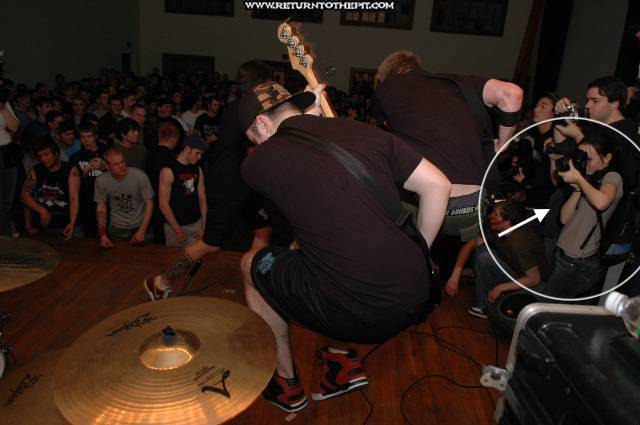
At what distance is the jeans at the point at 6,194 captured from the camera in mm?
3971

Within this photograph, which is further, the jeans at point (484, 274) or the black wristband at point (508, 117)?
the jeans at point (484, 274)

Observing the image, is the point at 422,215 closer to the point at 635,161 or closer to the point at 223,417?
the point at 223,417

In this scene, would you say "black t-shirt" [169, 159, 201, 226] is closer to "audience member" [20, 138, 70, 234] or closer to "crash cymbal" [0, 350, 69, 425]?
"audience member" [20, 138, 70, 234]

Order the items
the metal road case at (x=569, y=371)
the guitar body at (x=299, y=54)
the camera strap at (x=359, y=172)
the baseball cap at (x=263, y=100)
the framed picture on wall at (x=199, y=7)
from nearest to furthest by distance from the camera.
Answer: the metal road case at (x=569, y=371) < the camera strap at (x=359, y=172) < the baseball cap at (x=263, y=100) < the guitar body at (x=299, y=54) < the framed picture on wall at (x=199, y=7)

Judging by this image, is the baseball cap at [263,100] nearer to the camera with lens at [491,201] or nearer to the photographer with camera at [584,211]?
Answer: the camera with lens at [491,201]

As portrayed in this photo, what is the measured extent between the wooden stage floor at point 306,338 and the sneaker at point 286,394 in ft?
0.24

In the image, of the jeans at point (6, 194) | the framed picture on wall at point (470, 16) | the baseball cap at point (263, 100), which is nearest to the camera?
the baseball cap at point (263, 100)

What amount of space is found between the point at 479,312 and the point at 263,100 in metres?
2.07

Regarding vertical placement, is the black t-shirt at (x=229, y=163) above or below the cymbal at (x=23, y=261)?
above

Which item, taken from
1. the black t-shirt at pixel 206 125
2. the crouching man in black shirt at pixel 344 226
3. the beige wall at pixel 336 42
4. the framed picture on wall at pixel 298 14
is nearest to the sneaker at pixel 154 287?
the crouching man in black shirt at pixel 344 226

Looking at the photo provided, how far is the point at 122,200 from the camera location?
3.55 m

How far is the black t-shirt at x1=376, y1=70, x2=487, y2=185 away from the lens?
1.88 meters

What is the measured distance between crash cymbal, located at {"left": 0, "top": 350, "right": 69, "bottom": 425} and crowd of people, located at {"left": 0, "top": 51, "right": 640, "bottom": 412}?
30.2 inches

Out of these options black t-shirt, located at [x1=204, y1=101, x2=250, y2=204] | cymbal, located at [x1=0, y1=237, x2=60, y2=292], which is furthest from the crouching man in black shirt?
black t-shirt, located at [x1=204, y1=101, x2=250, y2=204]
